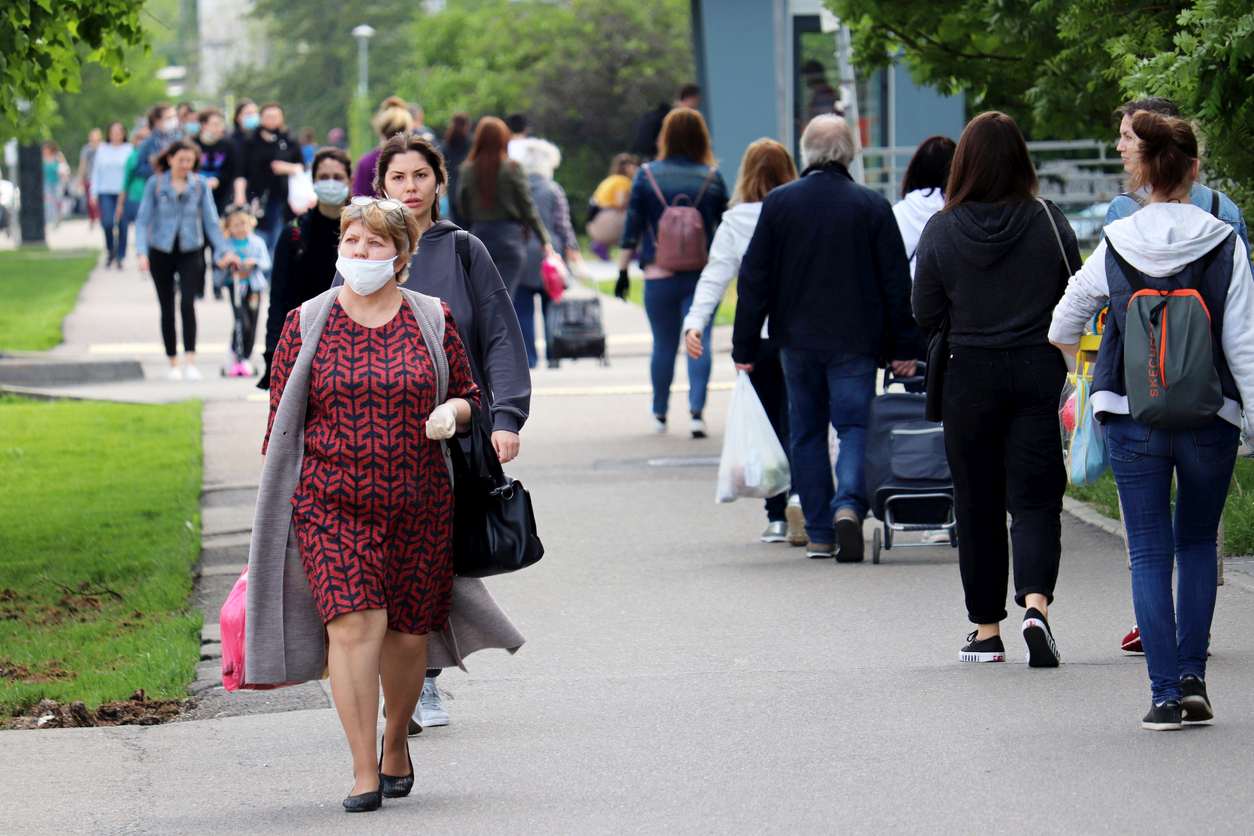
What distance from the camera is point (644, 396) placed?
55.5 ft

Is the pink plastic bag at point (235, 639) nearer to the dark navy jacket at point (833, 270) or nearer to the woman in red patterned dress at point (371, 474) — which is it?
the woman in red patterned dress at point (371, 474)

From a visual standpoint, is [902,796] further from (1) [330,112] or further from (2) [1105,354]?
(1) [330,112]

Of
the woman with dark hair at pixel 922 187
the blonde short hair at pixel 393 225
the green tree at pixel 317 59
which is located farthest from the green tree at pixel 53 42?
the green tree at pixel 317 59

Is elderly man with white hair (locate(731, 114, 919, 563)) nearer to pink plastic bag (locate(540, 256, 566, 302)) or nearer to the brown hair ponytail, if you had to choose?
the brown hair ponytail

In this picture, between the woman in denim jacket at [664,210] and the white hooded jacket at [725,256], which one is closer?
the white hooded jacket at [725,256]

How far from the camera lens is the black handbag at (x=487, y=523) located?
595 cm

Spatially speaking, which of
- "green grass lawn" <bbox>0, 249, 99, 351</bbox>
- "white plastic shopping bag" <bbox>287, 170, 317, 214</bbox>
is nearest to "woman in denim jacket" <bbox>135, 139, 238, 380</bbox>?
"white plastic shopping bag" <bbox>287, 170, 317, 214</bbox>

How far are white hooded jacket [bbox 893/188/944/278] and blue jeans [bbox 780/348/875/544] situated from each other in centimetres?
60

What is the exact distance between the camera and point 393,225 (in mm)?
5828

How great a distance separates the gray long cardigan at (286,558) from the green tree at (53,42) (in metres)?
3.97

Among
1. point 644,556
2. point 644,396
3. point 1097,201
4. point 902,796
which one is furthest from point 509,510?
point 1097,201

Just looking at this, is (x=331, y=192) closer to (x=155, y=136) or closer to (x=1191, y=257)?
(x=1191, y=257)

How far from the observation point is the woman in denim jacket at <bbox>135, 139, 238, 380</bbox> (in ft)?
58.3

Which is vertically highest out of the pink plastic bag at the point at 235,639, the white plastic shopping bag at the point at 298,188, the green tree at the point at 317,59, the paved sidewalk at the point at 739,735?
the green tree at the point at 317,59
